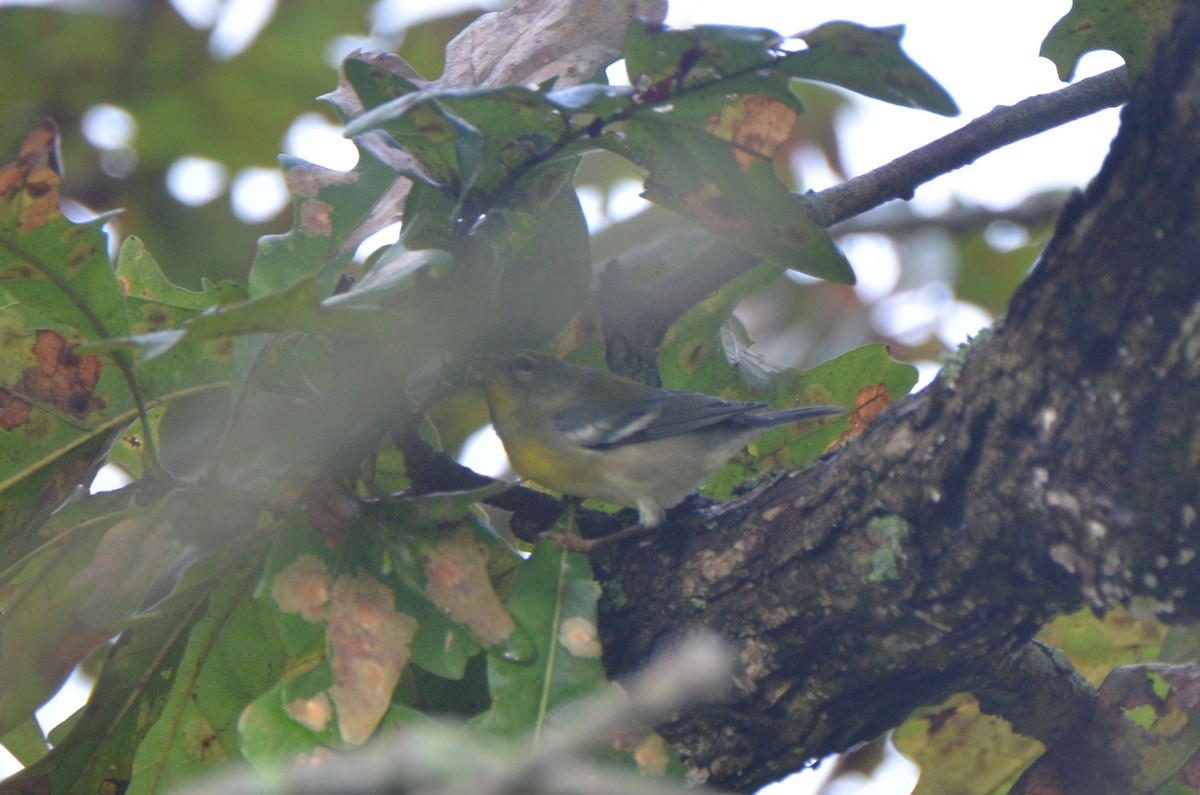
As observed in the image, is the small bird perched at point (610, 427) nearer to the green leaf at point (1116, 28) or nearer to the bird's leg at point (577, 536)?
the bird's leg at point (577, 536)

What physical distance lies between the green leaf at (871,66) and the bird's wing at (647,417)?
1190mm

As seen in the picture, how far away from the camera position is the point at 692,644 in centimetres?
173

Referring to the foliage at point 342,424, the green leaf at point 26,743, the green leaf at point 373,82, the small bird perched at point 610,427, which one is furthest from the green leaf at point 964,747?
the green leaf at point 26,743

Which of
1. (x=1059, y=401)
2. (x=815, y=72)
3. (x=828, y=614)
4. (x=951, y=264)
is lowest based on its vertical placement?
(x=951, y=264)

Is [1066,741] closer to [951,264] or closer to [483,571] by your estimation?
[483,571]

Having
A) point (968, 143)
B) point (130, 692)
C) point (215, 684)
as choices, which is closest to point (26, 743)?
point (130, 692)

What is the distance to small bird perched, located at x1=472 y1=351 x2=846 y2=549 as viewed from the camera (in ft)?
8.41

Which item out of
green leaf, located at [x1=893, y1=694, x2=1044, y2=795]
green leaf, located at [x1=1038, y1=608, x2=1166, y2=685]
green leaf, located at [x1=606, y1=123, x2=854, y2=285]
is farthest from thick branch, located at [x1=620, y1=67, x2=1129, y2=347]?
green leaf, located at [x1=1038, y1=608, x2=1166, y2=685]

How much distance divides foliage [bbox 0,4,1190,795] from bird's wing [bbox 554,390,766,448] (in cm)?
77

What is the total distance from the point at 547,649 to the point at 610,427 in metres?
1.39

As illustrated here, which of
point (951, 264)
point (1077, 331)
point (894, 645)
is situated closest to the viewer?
point (1077, 331)

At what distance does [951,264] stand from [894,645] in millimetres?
3106

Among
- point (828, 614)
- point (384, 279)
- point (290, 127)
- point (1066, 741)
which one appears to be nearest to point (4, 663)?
point (384, 279)

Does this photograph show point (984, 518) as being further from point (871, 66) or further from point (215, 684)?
point (215, 684)
